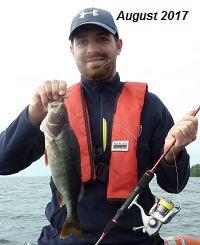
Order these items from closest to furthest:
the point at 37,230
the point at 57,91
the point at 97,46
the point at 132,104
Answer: the point at 57,91, the point at 97,46, the point at 132,104, the point at 37,230

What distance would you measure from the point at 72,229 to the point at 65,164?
0.63m

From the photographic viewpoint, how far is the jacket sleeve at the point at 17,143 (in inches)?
106

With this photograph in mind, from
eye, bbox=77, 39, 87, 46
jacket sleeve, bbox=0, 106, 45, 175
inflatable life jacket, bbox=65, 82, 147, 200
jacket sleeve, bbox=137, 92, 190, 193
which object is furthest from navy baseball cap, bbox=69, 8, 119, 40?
jacket sleeve, bbox=0, 106, 45, 175

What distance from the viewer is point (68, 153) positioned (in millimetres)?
2564

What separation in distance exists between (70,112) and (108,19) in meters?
1.26

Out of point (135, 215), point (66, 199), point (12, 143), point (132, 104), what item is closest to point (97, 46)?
point (132, 104)

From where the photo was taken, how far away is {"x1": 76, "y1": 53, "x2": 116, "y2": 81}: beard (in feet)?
10.2

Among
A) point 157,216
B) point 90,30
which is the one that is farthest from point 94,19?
point 157,216

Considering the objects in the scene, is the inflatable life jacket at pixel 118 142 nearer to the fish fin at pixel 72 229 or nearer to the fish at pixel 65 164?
the fish at pixel 65 164

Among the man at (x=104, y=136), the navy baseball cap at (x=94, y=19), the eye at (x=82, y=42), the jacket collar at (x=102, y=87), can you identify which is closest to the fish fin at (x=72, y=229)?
the man at (x=104, y=136)

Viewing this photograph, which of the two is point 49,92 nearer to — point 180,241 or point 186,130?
point 186,130

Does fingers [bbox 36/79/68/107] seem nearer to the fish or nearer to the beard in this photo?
the fish

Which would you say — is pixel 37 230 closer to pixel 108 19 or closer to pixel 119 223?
pixel 119 223

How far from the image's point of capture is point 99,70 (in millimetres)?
3135
